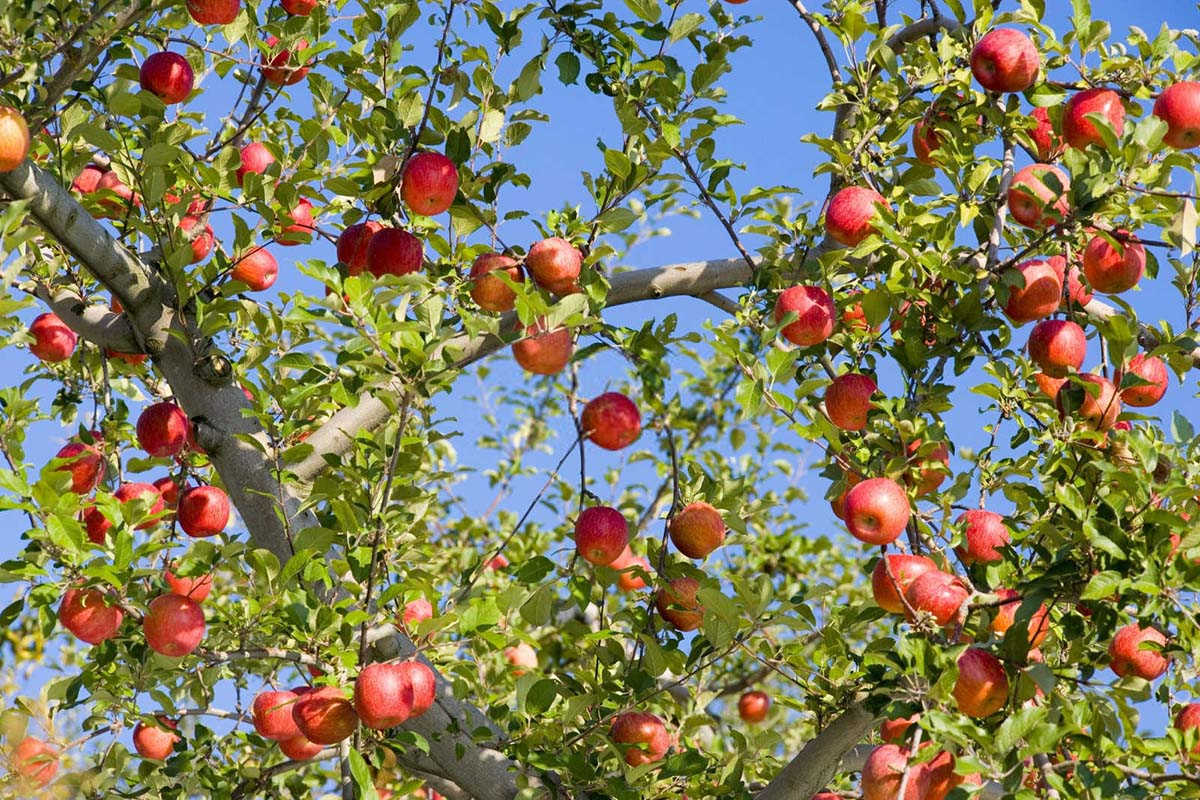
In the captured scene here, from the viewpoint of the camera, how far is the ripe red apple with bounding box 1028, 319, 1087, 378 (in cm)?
285

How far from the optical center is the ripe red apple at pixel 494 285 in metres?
2.94

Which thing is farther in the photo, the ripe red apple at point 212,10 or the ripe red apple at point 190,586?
the ripe red apple at point 212,10

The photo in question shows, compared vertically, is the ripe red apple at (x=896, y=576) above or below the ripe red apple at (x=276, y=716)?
below

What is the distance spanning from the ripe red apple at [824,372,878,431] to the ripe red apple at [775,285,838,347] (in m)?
0.13

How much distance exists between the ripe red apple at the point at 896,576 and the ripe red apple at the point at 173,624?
1.58m

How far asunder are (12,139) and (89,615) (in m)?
1.13

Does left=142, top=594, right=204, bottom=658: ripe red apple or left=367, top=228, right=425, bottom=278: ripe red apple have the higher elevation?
left=367, top=228, right=425, bottom=278: ripe red apple

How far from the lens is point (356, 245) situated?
3.23m

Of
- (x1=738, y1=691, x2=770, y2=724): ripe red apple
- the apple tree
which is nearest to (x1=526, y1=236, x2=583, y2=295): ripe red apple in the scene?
the apple tree

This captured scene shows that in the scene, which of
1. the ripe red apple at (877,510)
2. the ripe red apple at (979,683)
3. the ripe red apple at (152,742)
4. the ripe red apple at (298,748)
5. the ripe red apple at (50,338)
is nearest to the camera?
the ripe red apple at (979,683)

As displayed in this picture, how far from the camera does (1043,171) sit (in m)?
2.80

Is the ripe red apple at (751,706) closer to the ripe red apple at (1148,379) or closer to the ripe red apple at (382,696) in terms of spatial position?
the ripe red apple at (1148,379)

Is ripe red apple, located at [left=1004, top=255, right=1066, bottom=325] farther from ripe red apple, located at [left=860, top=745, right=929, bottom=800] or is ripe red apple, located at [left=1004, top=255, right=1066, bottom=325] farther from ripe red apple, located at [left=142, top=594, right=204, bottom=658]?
ripe red apple, located at [left=142, top=594, right=204, bottom=658]

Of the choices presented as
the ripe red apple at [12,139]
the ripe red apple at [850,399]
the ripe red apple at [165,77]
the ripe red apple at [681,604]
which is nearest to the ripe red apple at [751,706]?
the ripe red apple at [681,604]
